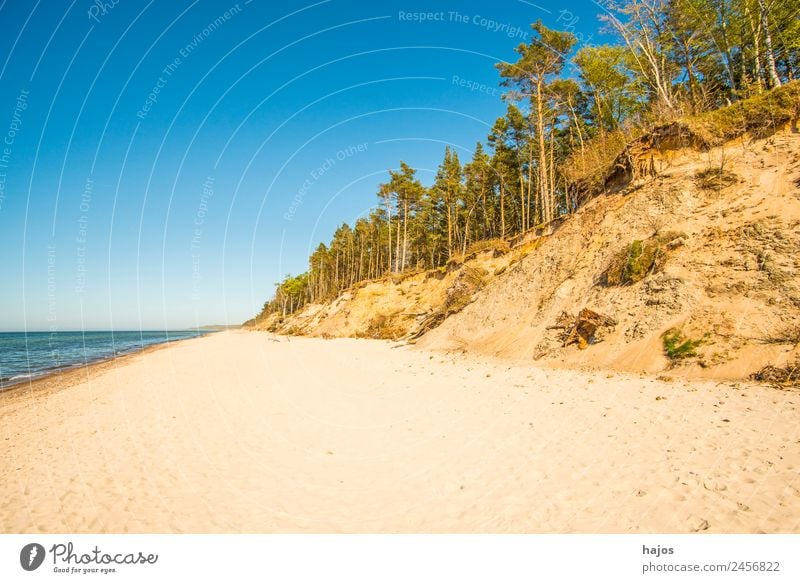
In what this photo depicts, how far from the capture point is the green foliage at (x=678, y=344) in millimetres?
10031

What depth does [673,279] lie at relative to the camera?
12047 millimetres

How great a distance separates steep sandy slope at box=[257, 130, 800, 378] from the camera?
384 inches

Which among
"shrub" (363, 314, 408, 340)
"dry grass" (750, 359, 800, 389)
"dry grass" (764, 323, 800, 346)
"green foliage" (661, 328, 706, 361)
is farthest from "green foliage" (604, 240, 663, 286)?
"shrub" (363, 314, 408, 340)

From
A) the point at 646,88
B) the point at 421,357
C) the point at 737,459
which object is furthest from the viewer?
the point at 646,88

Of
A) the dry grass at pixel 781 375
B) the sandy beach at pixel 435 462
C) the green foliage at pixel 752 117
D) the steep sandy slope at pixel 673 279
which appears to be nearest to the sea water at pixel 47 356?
the sandy beach at pixel 435 462

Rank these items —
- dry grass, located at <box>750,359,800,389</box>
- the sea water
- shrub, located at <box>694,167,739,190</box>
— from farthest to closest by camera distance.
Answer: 1. the sea water
2. shrub, located at <box>694,167,739,190</box>
3. dry grass, located at <box>750,359,800,389</box>

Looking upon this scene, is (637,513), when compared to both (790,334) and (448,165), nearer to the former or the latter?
(790,334)

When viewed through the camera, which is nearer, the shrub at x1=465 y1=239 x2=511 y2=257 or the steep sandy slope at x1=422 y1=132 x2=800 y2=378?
the steep sandy slope at x1=422 y1=132 x2=800 y2=378

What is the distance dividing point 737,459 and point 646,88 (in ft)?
118

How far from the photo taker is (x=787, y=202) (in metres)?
11.4

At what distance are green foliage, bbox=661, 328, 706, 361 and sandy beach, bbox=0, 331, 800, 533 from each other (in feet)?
4.45

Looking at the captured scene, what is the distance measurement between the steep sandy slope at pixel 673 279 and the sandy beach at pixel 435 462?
197cm

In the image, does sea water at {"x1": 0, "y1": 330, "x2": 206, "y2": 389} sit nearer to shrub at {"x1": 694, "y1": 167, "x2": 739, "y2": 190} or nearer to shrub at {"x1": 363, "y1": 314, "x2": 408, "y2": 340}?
shrub at {"x1": 363, "y1": 314, "x2": 408, "y2": 340}

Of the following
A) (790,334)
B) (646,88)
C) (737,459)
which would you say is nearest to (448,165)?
(646,88)
